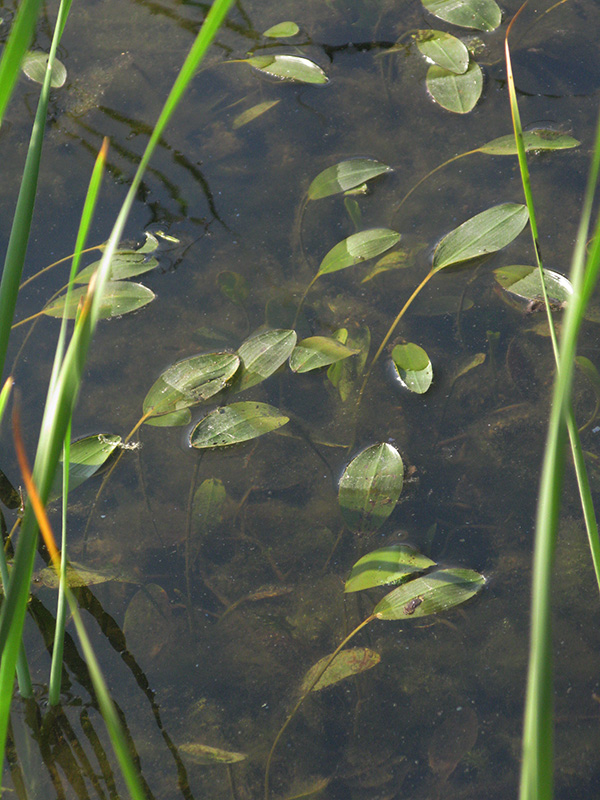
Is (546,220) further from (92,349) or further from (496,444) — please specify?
(92,349)

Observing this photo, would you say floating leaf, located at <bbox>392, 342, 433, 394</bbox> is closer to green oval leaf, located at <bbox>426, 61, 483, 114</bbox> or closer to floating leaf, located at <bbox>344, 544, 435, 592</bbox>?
floating leaf, located at <bbox>344, 544, 435, 592</bbox>

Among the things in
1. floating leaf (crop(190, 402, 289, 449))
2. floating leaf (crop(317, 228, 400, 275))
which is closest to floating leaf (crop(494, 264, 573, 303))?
floating leaf (crop(317, 228, 400, 275))

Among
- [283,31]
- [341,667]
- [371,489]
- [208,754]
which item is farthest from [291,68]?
[208,754]

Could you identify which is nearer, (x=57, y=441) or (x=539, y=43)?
(x=57, y=441)

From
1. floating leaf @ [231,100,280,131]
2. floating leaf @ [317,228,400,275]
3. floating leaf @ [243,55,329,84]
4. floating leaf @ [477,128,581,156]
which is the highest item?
floating leaf @ [243,55,329,84]

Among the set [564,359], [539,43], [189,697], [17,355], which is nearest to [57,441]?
[564,359]
